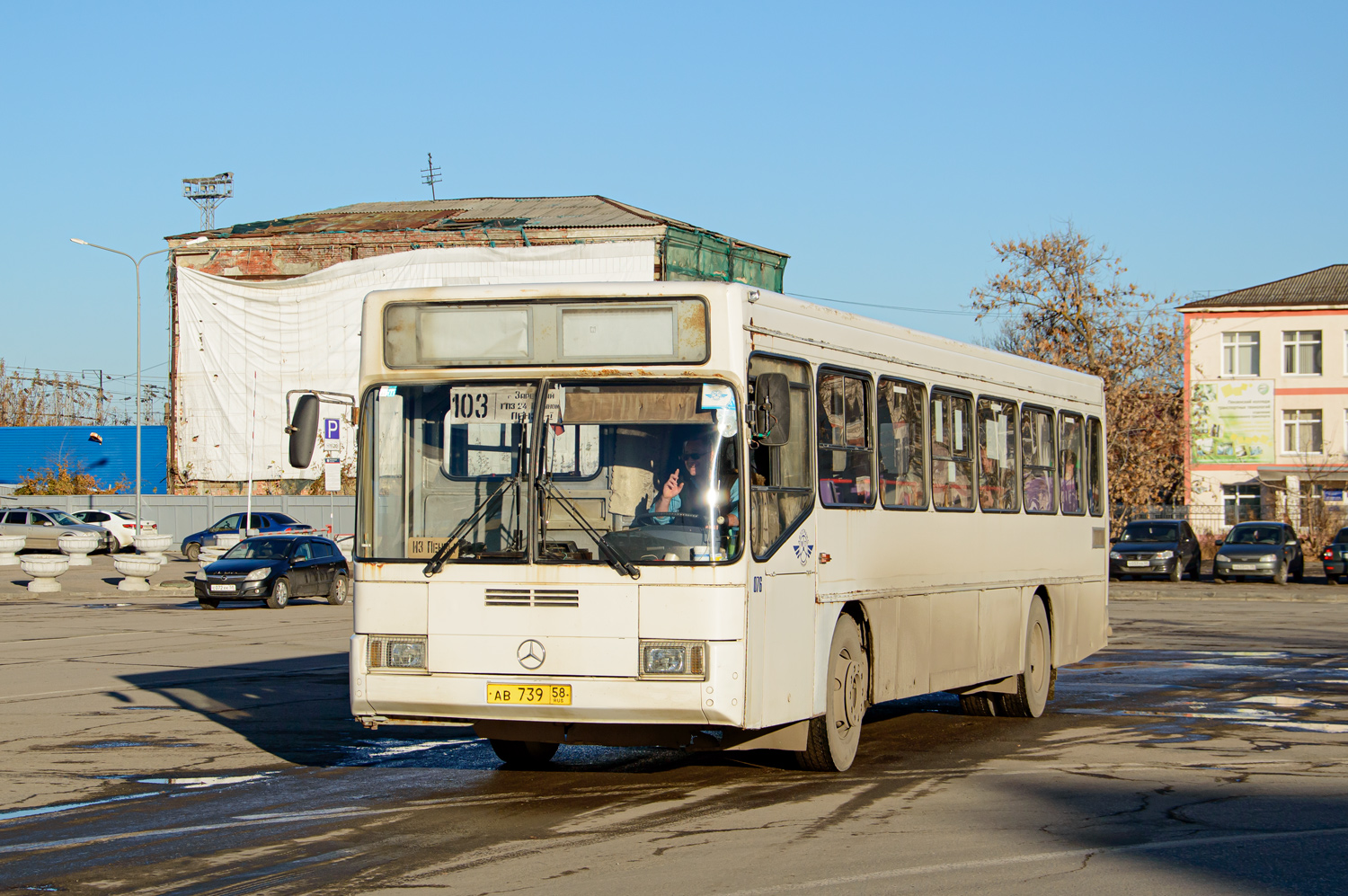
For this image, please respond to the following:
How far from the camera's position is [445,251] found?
62.2 metres

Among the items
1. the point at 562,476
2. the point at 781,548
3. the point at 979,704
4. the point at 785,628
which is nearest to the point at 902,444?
the point at 781,548

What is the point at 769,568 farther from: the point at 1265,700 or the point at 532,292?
the point at 1265,700

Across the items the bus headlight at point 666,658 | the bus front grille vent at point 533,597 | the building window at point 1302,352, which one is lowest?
the bus headlight at point 666,658

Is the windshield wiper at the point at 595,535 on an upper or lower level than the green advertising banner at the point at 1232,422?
lower

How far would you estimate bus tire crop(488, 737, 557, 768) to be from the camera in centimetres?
1055

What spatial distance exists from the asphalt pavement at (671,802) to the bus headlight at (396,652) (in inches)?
33.0

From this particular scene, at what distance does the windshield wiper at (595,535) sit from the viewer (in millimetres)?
8461

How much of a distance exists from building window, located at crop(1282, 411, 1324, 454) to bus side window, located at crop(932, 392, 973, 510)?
58.3m

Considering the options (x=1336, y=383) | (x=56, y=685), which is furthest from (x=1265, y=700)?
(x=1336, y=383)

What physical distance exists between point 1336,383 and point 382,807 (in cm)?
6401

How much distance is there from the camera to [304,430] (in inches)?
363

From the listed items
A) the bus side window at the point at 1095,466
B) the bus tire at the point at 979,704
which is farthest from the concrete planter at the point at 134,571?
the bus tire at the point at 979,704

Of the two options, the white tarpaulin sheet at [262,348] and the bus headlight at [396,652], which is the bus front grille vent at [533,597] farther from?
the white tarpaulin sheet at [262,348]

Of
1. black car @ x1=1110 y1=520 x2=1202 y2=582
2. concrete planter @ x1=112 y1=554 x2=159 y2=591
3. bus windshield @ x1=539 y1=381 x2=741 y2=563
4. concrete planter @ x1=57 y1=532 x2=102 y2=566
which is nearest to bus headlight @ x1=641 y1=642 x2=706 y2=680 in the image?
bus windshield @ x1=539 y1=381 x2=741 y2=563
